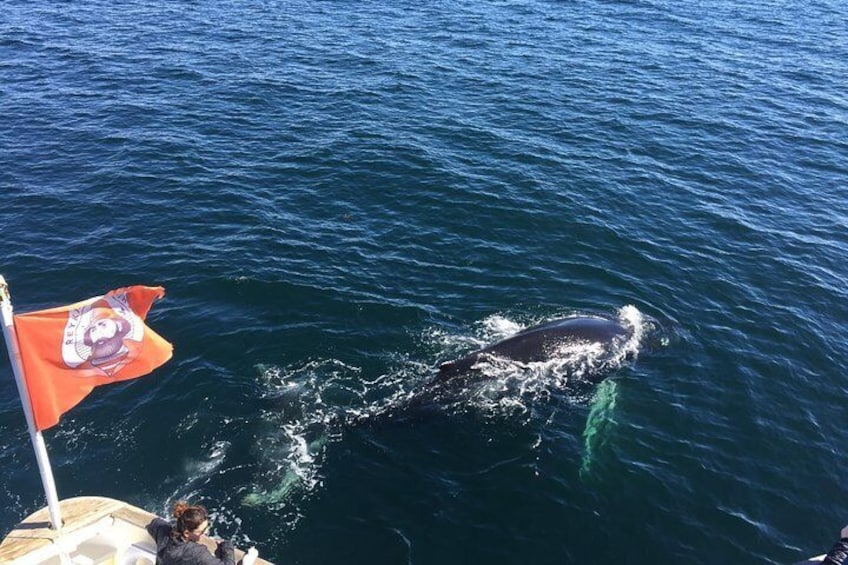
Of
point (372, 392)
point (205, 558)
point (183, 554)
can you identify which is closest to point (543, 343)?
point (372, 392)

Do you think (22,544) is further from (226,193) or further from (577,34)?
(577,34)

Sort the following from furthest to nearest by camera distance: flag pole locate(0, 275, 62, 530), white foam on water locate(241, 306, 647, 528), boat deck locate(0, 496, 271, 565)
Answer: white foam on water locate(241, 306, 647, 528) → boat deck locate(0, 496, 271, 565) → flag pole locate(0, 275, 62, 530)

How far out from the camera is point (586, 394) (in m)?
22.2

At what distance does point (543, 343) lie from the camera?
22.5 meters

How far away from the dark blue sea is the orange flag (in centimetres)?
635

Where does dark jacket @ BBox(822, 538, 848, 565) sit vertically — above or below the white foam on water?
above

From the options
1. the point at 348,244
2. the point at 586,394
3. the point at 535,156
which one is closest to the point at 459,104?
the point at 535,156

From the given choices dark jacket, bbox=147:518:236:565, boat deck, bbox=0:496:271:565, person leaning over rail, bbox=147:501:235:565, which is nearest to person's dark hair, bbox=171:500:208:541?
person leaning over rail, bbox=147:501:235:565

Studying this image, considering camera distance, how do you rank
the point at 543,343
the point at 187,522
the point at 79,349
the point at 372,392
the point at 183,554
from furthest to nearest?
the point at 543,343 → the point at 372,392 → the point at 79,349 → the point at 183,554 → the point at 187,522

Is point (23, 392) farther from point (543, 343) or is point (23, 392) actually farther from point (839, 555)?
point (839, 555)

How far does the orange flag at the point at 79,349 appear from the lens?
12.3m

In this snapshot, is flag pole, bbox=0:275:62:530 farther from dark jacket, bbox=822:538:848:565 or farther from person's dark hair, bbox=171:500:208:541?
dark jacket, bbox=822:538:848:565

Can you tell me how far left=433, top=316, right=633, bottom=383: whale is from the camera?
71.1 feet

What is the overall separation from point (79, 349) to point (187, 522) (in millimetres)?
4358
